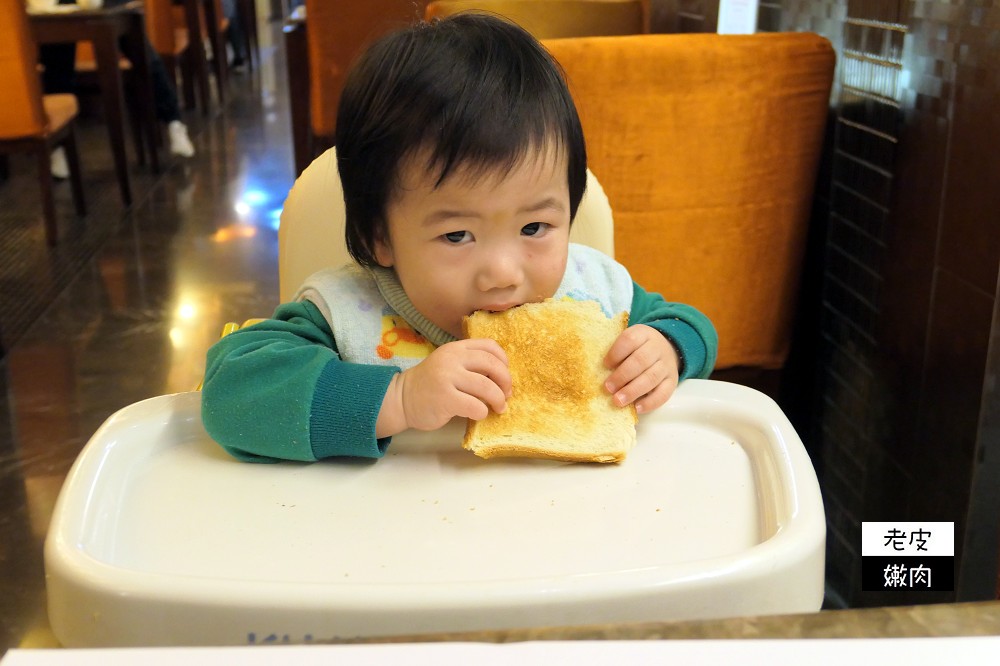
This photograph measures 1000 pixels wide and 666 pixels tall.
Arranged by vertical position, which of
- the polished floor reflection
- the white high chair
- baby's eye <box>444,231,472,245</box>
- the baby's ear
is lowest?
the polished floor reflection

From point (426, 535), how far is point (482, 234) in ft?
0.87

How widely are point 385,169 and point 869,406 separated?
40.8 inches

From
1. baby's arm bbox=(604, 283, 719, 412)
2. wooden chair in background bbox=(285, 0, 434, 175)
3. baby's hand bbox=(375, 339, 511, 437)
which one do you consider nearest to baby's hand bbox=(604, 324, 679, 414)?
baby's arm bbox=(604, 283, 719, 412)

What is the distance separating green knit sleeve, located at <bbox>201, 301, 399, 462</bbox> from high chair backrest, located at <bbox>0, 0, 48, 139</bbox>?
297 centimetres

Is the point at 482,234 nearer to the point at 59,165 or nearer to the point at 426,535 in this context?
the point at 426,535

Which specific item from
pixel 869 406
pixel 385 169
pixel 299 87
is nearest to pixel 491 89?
pixel 385 169

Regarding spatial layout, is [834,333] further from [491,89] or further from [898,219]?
[491,89]

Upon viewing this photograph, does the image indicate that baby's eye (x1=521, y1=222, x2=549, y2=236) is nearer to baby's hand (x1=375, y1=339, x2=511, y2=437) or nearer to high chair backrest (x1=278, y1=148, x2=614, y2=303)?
baby's hand (x1=375, y1=339, x2=511, y2=437)

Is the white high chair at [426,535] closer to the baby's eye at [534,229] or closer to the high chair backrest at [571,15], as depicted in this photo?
the baby's eye at [534,229]

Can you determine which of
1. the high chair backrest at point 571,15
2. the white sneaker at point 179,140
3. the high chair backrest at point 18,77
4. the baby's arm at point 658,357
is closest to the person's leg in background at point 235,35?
the white sneaker at point 179,140

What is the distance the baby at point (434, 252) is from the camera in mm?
788

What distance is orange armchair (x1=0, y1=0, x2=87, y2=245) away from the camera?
3.28 metres

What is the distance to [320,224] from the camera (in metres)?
1.14

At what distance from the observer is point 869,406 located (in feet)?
5.17
